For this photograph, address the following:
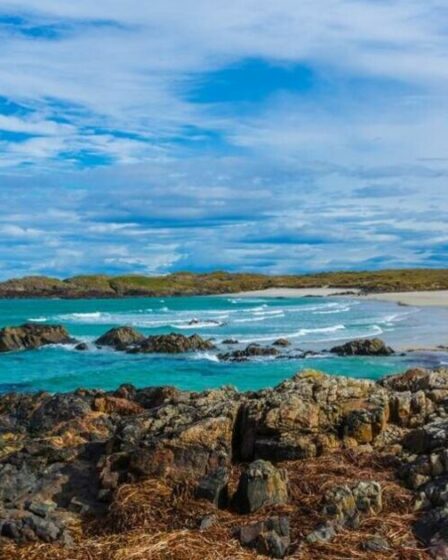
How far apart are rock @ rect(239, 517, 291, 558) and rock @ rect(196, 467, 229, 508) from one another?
720 mm

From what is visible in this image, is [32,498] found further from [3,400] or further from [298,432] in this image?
[3,400]

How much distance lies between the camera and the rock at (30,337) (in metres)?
51.2

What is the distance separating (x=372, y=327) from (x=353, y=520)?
52865 mm

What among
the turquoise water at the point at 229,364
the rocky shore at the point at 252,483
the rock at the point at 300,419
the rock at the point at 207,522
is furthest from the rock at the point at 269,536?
the turquoise water at the point at 229,364

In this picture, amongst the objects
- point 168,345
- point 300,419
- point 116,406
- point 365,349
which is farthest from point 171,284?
point 300,419

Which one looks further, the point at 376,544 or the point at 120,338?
the point at 120,338

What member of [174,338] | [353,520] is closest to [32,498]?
[353,520]

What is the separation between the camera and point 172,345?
4619cm

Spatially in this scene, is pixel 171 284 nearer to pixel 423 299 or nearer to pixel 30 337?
pixel 423 299

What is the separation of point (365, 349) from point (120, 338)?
17.1m

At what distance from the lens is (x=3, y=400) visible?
2552cm

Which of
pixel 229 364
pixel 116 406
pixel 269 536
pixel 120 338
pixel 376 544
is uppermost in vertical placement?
pixel 269 536

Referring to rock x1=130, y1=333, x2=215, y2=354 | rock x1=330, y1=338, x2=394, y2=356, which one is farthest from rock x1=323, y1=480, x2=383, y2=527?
rock x1=130, y1=333, x2=215, y2=354

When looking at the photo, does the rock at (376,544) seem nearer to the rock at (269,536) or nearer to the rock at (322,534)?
the rock at (322,534)
